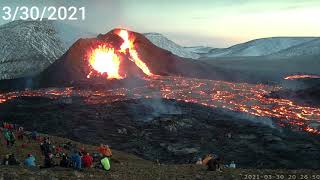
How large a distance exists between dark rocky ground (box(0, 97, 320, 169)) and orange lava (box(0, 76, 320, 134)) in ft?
22.3

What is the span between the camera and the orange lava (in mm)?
101750

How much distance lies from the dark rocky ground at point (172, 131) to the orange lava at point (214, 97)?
679 centimetres

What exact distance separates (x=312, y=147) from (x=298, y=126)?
19.0 m

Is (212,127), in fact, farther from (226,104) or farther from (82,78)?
(82,78)

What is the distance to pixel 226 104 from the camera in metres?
119

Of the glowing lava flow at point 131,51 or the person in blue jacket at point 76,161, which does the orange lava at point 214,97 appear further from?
the person in blue jacket at point 76,161

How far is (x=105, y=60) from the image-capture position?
179125 millimetres

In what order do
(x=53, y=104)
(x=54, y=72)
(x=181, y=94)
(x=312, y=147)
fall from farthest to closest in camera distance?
(x=54, y=72) → (x=181, y=94) → (x=53, y=104) → (x=312, y=147)

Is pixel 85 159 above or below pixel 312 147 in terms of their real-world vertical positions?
above

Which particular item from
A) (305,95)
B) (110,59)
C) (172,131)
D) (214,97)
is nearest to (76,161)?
(172,131)

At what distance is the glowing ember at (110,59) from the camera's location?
17538cm


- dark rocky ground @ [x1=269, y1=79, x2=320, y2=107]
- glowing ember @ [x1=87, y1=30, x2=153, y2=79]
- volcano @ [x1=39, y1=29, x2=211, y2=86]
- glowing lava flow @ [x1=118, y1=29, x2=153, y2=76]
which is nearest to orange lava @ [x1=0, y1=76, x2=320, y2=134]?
dark rocky ground @ [x1=269, y1=79, x2=320, y2=107]

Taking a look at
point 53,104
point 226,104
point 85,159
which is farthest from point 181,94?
point 85,159

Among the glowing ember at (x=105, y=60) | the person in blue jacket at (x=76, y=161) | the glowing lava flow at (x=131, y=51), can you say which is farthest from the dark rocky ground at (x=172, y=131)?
the glowing lava flow at (x=131, y=51)
